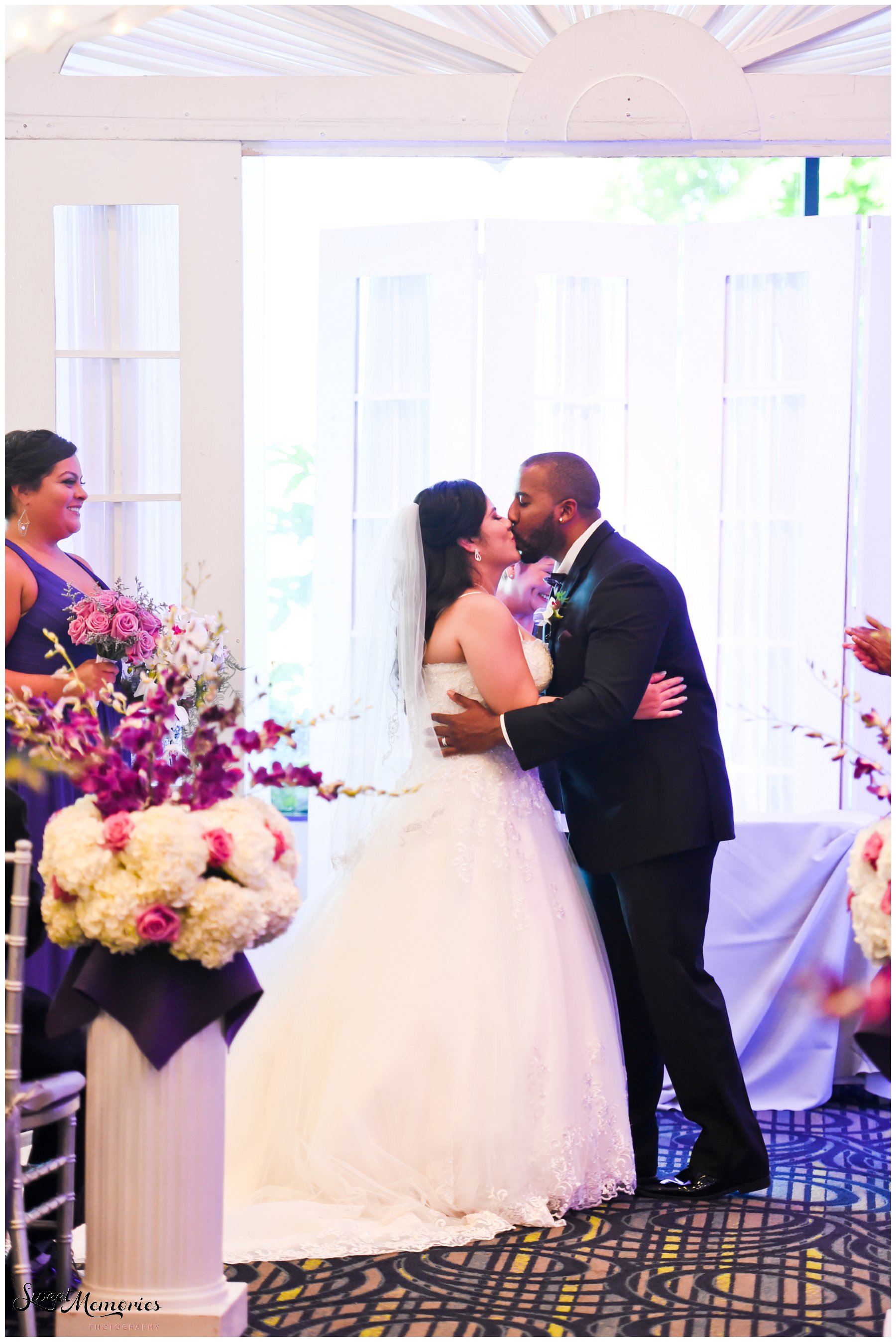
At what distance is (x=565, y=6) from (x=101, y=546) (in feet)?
7.73

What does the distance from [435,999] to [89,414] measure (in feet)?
7.70

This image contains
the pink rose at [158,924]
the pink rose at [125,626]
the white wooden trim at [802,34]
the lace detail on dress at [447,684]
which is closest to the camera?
the pink rose at [158,924]

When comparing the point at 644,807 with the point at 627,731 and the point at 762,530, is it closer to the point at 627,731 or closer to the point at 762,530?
the point at 627,731

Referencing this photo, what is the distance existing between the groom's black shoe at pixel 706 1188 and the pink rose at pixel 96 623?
80.2 inches

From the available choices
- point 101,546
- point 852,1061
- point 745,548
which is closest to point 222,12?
point 101,546

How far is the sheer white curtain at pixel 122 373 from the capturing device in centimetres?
409

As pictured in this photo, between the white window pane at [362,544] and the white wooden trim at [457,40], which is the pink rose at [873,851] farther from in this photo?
the white wooden trim at [457,40]

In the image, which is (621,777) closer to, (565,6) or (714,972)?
(714,972)

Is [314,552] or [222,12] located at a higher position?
[222,12]

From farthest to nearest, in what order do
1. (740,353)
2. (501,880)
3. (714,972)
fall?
(740,353), (714,972), (501,880)

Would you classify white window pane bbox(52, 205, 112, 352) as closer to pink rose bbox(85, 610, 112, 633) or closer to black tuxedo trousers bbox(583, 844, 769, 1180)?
pink rose bbox(85, 610, 112, 633)

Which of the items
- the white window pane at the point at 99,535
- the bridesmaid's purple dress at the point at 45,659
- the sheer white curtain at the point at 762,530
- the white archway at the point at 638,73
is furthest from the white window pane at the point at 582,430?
the bridesmaid's purple dress at the point at 45,659

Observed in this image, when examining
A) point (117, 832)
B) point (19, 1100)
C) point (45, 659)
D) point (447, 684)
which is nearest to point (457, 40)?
point (447, 684)

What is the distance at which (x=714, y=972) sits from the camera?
3.91 m
